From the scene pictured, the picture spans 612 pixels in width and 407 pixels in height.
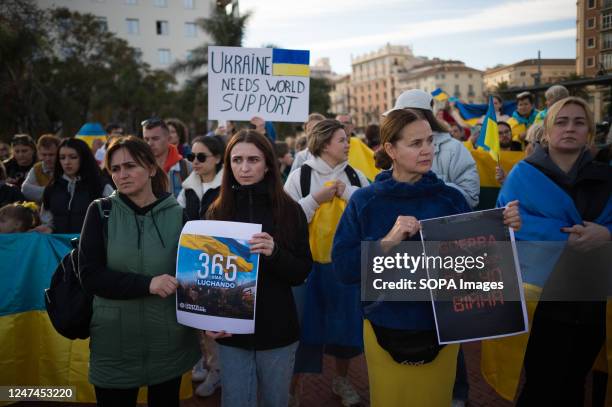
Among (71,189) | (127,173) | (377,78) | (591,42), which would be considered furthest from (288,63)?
(377,78)

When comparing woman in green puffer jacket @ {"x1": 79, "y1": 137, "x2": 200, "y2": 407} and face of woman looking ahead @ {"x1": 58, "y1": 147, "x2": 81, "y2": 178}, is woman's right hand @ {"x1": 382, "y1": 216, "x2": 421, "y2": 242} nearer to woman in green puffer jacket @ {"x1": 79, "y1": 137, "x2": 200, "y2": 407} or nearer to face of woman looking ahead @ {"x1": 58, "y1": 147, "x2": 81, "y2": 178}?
woman in green puffer jacket @ {"x1": 79, "y1": 137, "x2": 200, "y2": 407}

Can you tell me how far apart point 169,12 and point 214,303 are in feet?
210

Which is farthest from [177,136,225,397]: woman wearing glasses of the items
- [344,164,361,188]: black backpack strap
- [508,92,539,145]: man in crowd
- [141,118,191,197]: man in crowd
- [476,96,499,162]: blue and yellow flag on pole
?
[508,92,539,145]: man in crowd

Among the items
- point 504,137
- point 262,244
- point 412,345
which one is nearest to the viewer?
point 412,345

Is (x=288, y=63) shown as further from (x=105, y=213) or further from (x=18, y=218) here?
(x=105, y=213)

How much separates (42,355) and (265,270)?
7.51 ft

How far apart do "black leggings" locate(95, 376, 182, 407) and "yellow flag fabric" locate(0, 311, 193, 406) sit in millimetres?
1021

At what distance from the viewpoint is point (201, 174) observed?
13.7 feet

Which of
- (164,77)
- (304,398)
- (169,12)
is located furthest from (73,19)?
(304,398)

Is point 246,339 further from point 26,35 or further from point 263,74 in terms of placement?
point 26,35

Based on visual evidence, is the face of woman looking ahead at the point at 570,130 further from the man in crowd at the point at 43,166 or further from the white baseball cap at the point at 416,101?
the man in crowd at the point at 43,166

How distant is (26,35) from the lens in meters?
28.5

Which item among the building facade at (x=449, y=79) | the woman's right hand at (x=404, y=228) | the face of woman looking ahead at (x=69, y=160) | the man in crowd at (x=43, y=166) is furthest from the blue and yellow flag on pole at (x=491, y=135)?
the building facade at (x=449, y=79)

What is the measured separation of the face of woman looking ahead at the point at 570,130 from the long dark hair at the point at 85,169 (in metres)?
3.61
